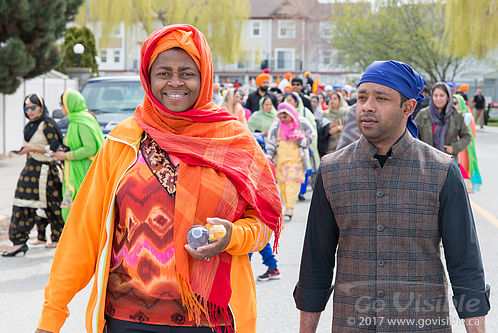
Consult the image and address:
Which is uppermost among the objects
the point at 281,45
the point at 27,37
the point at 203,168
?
the point at 281,45

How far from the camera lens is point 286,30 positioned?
90062 millimetres

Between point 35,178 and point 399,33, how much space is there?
37671mm

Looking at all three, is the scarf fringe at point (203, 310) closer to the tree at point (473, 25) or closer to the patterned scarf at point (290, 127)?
the patterned scarf at point (290, 127)

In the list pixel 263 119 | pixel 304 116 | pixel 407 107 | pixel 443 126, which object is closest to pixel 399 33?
pixel 263 119

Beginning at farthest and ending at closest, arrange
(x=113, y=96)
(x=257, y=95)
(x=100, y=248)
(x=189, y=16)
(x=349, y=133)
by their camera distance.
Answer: (x=189, y=16)
(x=257, y=95)
(x=113, y=96)
(x=349, y=133)
(x=100, y=248)

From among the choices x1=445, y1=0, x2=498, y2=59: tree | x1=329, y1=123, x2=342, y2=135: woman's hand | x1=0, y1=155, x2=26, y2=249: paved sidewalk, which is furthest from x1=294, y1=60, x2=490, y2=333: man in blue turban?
x1=445, y1=0, x2=498, y2=59: tree

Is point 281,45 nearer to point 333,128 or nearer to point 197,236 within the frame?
point 333,128

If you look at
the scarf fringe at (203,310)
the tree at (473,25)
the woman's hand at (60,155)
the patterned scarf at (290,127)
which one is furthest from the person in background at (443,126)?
the tree at (473,25)

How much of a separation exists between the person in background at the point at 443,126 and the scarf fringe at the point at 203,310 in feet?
19.4

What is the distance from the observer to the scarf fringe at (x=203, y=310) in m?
2.74

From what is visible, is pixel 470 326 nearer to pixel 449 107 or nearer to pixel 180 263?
pixel 180 263

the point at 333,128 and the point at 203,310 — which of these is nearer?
the point at 203,310

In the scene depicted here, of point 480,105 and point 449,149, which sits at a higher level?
point 480,105

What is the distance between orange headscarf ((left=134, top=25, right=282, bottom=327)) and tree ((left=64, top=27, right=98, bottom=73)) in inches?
1188
